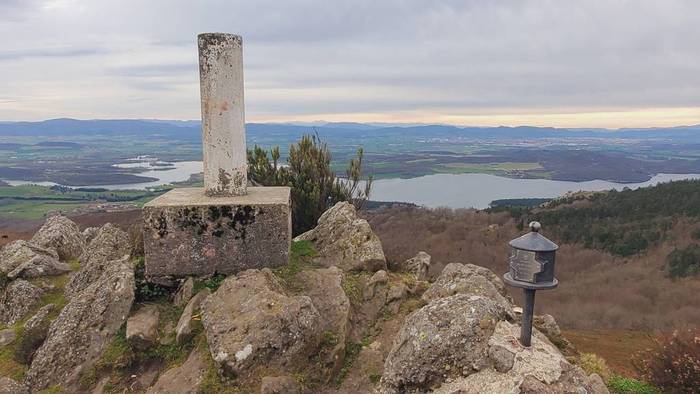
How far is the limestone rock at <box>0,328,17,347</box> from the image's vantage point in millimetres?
7344

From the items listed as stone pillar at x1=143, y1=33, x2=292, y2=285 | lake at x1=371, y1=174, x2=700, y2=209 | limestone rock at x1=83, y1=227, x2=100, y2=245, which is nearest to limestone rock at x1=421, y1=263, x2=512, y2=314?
stone pillar at x1=143, y1=33, x2=292, y2=285

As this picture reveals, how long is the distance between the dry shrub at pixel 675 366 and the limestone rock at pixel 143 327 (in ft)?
24.8

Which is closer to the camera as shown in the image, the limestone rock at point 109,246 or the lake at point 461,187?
the limestone rock at point 109,246

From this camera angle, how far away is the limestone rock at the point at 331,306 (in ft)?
19.7

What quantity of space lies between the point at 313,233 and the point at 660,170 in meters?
117

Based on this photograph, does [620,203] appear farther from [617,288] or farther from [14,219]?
[14,219]

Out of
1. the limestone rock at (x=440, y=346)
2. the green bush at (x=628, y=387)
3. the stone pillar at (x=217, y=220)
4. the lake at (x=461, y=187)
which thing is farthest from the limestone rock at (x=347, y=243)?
the lake at (x=461, y=187)

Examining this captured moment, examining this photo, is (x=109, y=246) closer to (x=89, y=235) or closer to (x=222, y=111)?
(x=89, y=235)

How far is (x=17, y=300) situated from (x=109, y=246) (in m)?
1.91

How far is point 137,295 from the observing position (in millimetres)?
7160

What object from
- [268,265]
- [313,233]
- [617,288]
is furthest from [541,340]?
[617,288]

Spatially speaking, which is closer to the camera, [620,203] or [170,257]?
[170,257]

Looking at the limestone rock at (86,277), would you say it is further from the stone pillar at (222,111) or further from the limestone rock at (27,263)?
the stone pillar at (222,111)

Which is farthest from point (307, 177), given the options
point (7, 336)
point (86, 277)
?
point (7, 336)
